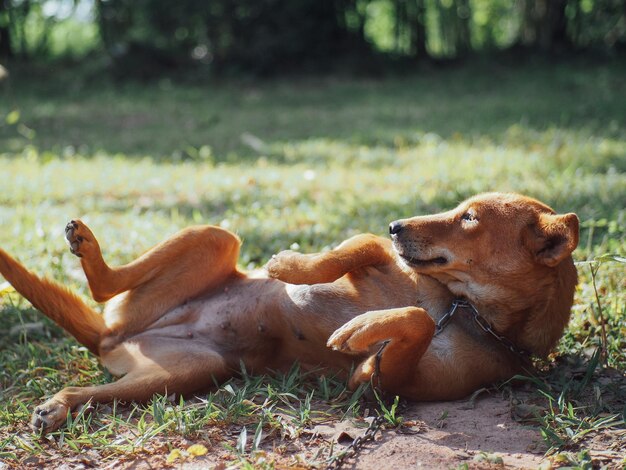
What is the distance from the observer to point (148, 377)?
328cm

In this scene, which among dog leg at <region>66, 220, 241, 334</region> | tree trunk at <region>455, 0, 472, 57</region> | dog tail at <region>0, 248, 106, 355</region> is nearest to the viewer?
dog tail at <region>0, 248, 106, 355</region>

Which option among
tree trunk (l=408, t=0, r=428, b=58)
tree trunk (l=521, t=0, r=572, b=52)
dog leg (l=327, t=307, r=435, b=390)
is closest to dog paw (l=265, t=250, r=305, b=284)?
dog leg (l=327, t=307, r=435, b=390)

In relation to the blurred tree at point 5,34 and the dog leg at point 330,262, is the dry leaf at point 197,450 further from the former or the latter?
the blurred tree at point 5,34

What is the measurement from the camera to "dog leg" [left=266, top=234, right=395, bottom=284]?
3.35 meters

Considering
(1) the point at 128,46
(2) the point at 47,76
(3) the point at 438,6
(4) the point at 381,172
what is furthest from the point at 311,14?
(4) the point at 381,172

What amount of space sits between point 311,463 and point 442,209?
2.97 metres

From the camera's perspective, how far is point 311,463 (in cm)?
269

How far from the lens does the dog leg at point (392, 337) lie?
290 centimetres

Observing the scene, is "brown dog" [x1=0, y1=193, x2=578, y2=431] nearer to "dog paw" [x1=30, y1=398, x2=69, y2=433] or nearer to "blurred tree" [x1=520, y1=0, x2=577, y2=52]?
"dog paw" [x1=30, y1=398, x2=69, y2=433]

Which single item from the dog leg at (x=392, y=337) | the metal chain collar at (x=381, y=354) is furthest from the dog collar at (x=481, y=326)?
the dog leg at (x=392, y=337)

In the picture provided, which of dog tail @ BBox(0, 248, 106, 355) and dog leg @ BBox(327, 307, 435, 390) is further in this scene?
dog tail @ BBox(0, 248, 106, 355)

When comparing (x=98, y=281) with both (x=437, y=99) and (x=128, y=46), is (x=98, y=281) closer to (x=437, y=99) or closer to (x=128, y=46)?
(x=437, y=99)

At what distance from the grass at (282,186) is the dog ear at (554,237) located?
0.28 m

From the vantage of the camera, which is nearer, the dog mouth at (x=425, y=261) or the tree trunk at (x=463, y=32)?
the dog mouth at (x=425, y=261)
